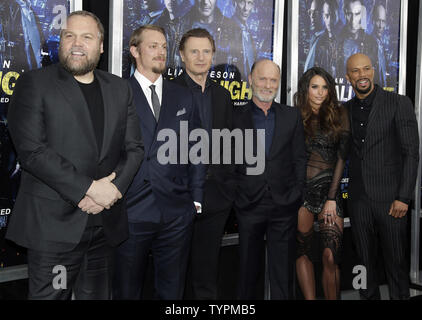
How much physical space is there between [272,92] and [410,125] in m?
1.15

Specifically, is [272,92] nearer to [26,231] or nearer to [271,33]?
[271,33]

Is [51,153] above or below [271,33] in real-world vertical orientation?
below

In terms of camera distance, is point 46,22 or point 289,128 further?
point 289,128

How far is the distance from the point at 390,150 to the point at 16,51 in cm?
288

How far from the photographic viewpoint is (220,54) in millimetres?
4152

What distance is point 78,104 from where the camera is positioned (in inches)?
101

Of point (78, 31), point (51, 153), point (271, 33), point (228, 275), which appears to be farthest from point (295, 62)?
point (51, 153)

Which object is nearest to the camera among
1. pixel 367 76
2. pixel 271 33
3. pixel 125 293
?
pixel 125 293

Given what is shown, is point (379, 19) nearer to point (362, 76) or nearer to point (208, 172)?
point (362, 76)

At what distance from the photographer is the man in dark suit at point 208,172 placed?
3402 millimetres

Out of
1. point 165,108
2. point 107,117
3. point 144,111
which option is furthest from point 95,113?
point 165,108

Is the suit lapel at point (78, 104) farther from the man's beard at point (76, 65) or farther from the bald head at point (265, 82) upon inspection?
the bald head at point (265, 82)
